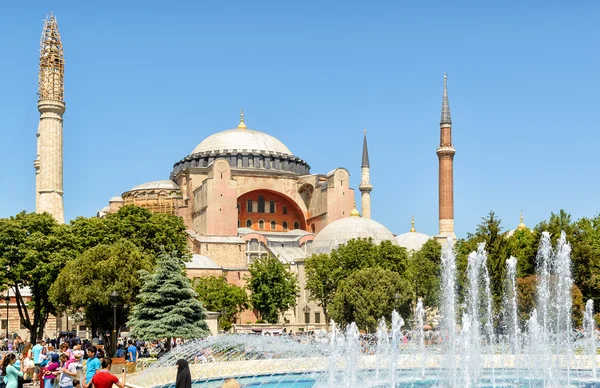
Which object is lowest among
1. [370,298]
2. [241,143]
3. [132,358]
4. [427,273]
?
[132,358]

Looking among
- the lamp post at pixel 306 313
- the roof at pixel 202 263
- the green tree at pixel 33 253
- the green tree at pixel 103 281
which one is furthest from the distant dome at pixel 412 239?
the green tree at pixel 103 281

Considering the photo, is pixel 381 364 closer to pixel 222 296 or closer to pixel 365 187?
pixel 222 296

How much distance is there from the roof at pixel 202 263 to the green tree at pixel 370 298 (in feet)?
45.8

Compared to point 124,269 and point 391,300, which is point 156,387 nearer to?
point 124,269

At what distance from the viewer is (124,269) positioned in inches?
1099

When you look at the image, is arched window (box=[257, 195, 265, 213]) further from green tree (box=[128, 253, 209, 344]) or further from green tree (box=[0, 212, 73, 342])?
green tree (box=[128, 253, 209, 344])

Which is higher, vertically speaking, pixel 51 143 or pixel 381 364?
pixel 51 143

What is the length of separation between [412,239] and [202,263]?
21.5 m

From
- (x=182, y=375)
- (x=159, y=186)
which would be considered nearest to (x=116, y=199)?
(x=159, y=186)

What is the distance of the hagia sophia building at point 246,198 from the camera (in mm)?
47938

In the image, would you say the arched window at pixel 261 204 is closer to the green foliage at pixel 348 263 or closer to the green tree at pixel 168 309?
the green foliage at pixel 348 263

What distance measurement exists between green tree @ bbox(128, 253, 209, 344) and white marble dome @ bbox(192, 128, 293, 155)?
143 ft

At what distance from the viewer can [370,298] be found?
3797 centimetres

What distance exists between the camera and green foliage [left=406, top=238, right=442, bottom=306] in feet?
146
